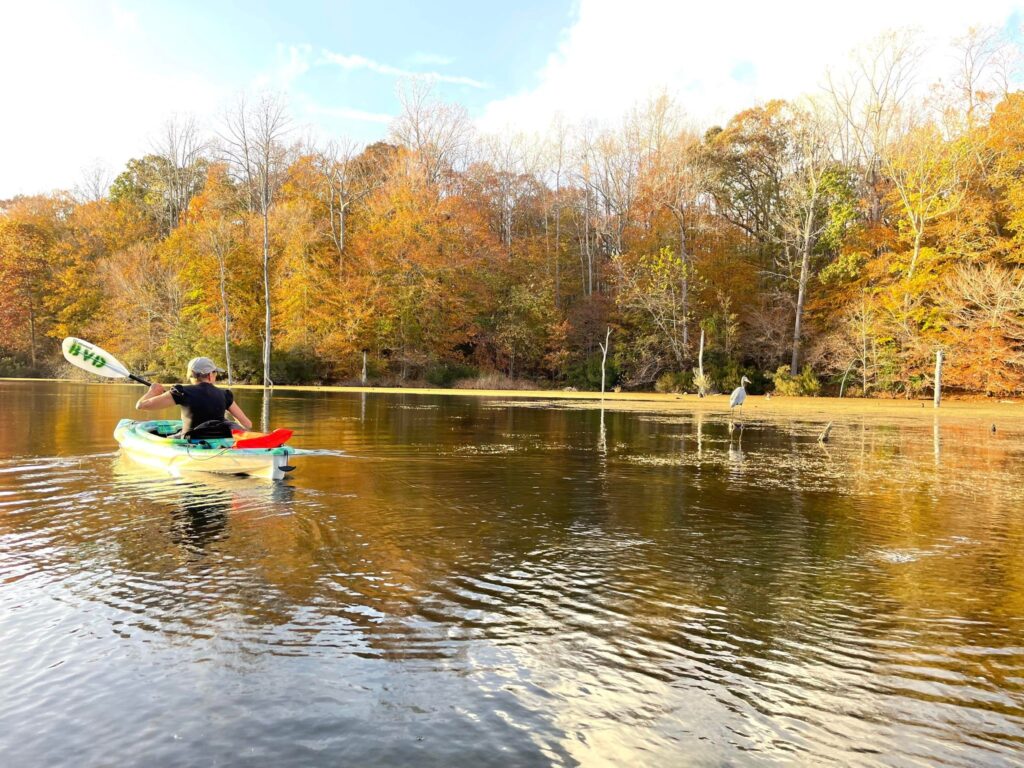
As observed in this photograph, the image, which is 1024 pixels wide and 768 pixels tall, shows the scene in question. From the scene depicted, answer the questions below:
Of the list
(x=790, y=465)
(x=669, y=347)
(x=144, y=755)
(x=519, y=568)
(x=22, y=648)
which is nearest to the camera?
(x=144, y=755)

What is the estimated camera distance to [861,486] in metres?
10.5

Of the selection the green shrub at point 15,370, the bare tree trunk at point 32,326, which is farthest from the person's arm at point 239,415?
the bare tree trunk at point 32,326

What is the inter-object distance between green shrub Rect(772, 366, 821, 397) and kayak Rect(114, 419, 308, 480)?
3059 centimetres

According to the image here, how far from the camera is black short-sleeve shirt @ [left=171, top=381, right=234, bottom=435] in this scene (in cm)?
1058

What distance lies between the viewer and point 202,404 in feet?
35.1

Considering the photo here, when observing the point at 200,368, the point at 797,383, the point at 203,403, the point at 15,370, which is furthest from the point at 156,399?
the point at 15,370

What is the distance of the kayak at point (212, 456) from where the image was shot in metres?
10.3

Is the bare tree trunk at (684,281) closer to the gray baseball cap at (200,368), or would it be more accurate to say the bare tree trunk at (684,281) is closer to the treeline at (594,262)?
the treeline at (594,262)

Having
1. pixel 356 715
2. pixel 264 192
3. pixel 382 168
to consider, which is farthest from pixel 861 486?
pixel 382 168

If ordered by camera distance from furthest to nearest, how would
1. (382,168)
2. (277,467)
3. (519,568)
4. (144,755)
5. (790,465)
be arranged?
(382,168), (790,465), (277,467), (519,568), (144,755)

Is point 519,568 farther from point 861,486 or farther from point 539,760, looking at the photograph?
point 861,486

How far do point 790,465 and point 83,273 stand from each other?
54835mm

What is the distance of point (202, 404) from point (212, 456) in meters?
0.82

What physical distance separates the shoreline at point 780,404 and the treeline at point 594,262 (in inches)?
65.7
